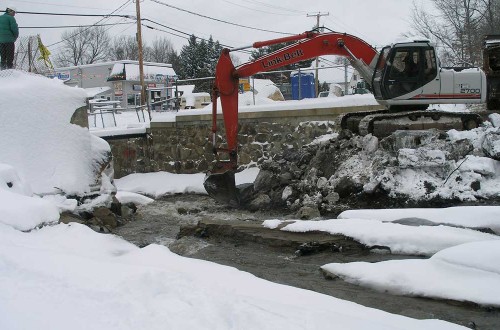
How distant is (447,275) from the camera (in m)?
4.48

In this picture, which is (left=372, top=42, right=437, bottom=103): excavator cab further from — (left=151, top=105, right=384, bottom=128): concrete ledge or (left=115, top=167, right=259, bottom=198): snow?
(left=115, top=167, right=259, bottom=198): snow

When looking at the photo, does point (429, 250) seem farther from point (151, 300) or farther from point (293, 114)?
point (293, 114)

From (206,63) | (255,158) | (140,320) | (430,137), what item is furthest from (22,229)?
(206,63)

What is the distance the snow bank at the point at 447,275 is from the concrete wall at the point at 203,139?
26.8 feet

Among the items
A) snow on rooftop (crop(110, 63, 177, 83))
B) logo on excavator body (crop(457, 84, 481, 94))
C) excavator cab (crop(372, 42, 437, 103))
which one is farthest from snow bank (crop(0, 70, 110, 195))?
snow on rooftop (crop(110, 63, 177, 83))

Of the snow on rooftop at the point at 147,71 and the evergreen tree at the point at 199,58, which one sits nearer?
the snow on rooftop at the point at 147,71

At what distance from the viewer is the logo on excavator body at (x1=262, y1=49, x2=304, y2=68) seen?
10.7 meters

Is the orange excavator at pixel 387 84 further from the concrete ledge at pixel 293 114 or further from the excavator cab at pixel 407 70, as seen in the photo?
the concrete ledge at pixel 293 114

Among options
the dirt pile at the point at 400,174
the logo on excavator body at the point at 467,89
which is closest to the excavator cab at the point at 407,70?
the logo on excavator body at the point at 467,89

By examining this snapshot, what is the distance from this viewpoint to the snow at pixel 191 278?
3.33 metres

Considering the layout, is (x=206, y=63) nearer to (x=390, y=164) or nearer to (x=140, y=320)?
(x=390, y=164)

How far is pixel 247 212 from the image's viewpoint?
10562mm

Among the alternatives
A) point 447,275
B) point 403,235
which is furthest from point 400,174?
point 447,275

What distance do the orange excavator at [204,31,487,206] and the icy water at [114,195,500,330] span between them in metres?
1.23
